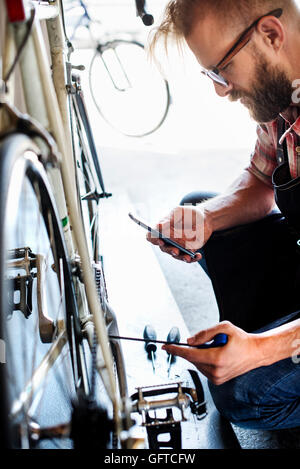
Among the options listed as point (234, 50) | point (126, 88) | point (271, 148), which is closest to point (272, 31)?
point (234, 50)

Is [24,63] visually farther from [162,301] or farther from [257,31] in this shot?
[162,301]

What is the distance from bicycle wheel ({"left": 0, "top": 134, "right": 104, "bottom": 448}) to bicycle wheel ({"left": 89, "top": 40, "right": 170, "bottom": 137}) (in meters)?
1.97

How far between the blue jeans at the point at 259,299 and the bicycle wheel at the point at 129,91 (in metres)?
1.85

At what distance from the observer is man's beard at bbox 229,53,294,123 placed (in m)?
0.94

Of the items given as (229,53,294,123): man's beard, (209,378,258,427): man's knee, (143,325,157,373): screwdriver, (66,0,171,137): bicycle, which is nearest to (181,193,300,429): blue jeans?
(209,378,258,427): man's knee

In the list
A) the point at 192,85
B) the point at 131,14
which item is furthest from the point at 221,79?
the point at 131,14

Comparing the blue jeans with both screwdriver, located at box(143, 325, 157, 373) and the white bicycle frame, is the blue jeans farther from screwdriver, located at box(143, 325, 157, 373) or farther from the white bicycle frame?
the white bicycle frame

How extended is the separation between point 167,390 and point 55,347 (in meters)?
0.20

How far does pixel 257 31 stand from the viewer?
0.87m

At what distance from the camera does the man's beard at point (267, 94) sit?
935mm

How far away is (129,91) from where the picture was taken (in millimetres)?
2967

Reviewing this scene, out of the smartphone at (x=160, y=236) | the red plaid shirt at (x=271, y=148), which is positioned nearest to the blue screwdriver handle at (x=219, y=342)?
the smartphone at (x=160, y=236)

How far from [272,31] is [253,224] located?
515 millimetres

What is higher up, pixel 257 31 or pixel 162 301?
pixel 257 31
